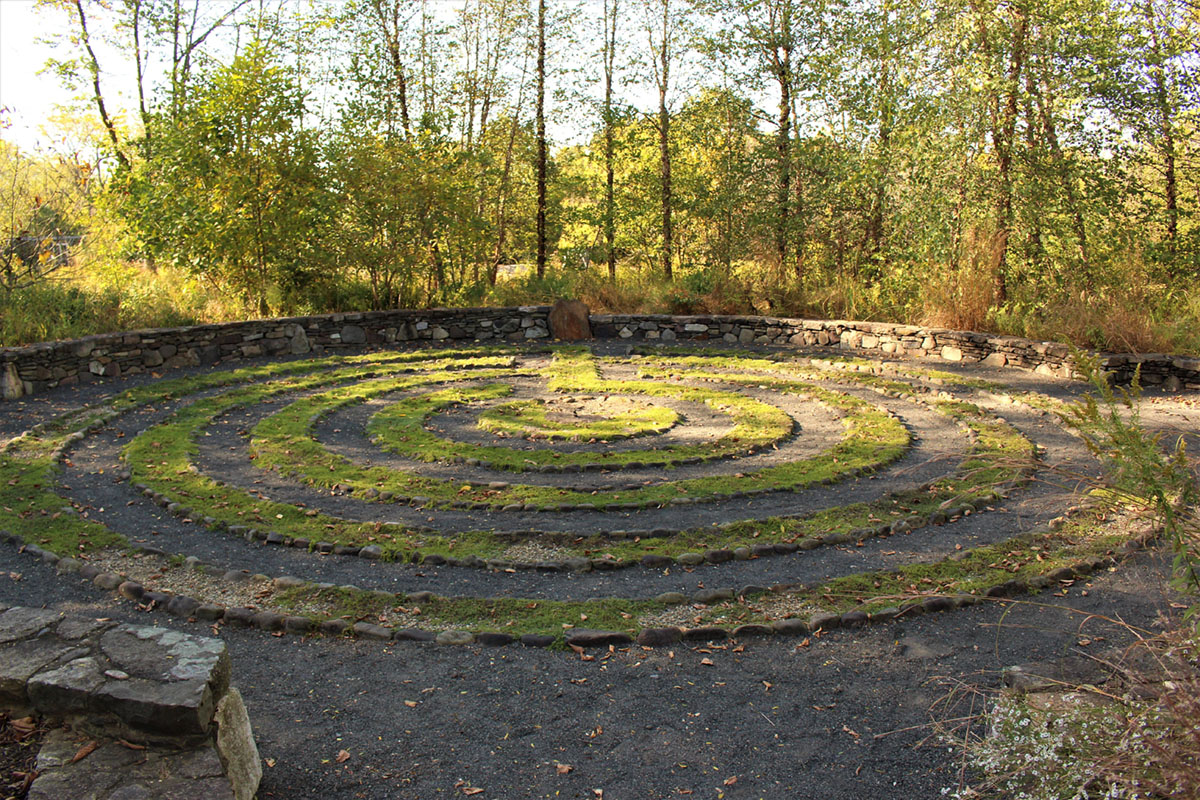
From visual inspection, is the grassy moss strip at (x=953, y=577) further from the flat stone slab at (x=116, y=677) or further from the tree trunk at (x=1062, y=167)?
the tree trunk at (x=1062, y=167)

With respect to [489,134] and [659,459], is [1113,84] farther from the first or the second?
[489,134]

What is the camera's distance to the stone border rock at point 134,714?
3016 mm

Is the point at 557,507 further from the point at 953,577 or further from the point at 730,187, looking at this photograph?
the point at 730,187

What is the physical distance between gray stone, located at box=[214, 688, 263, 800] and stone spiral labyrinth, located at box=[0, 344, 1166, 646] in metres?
1.38

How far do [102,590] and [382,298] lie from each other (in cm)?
1148

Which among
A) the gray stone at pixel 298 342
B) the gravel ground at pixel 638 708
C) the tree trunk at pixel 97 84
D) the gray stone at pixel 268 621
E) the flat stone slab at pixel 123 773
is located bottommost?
the gravel ground at pixel 638 708

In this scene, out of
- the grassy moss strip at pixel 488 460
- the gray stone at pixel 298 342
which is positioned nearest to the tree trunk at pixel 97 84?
the gray stone at pixel 298 342

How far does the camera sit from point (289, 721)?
3988 millimetres

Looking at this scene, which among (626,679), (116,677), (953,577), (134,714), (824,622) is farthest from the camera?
(953,577)

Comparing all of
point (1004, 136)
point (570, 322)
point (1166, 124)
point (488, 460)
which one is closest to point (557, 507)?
point (488, 460)

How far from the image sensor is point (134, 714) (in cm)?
315

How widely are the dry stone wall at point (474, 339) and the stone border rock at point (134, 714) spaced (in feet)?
30.4

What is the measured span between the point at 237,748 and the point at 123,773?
40 centimetres

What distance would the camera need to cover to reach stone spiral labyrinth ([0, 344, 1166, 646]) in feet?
16.9
